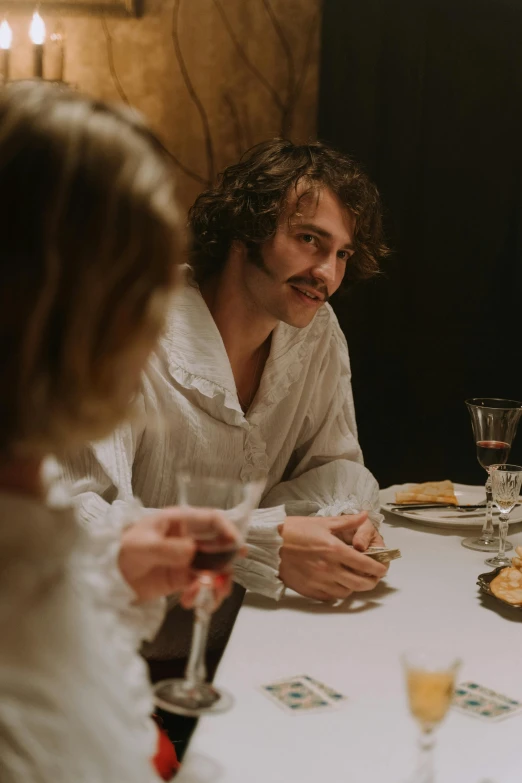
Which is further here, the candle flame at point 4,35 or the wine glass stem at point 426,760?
the candle flame at point 4,35

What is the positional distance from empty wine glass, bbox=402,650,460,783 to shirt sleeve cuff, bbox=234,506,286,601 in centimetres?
66

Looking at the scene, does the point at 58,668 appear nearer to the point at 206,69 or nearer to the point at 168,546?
the point at 168,546

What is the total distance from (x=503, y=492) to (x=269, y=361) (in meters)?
0.72

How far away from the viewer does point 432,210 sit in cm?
357

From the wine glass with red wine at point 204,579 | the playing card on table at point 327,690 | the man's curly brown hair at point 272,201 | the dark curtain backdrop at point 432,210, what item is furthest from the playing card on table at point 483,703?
the dark curtain backdrop at point 432,210

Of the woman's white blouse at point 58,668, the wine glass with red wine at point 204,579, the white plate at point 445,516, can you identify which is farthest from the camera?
the white plate at point 445,516

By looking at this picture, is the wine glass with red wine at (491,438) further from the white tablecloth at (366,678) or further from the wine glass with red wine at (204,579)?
the wine glass with red wine at (204,579)

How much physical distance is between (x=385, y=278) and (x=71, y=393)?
3011mm

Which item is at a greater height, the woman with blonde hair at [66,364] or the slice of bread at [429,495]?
the woman with blonde hair at [66,364]

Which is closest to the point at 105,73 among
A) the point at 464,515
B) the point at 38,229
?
the point at 464,515

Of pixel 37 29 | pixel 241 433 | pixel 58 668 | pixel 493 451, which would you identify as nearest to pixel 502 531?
pixel 493 451

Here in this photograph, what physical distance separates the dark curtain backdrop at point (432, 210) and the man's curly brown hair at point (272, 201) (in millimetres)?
1002

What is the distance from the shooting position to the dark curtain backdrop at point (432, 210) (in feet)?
11.3

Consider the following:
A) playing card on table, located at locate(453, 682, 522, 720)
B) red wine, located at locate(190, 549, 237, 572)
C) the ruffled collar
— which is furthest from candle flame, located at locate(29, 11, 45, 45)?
playing card on table, located at locate(453, 682, 522, 720)
